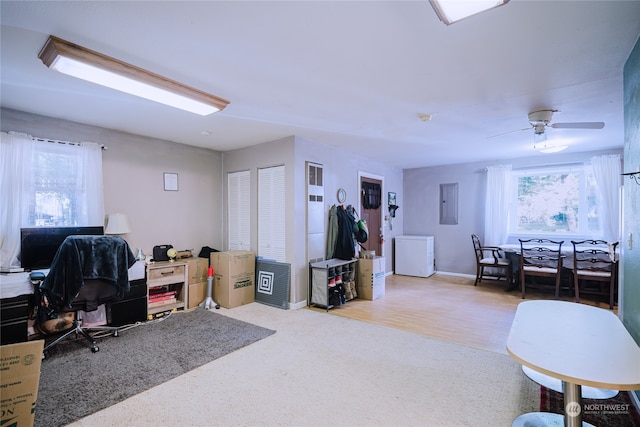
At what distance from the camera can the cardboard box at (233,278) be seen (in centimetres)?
426

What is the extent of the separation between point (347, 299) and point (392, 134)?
98.8 inches

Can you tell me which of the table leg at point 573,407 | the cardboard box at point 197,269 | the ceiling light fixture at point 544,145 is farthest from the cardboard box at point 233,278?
the ceiling light fixture at point 544,145

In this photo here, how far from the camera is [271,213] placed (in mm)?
4496

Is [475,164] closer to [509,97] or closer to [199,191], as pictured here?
[509,97]

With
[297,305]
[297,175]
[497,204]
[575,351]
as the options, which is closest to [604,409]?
[575,351]

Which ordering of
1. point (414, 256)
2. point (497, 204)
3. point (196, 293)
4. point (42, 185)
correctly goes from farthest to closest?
point (414, 256)
point (497, 204)
point (196, 293)
point (42, 185)

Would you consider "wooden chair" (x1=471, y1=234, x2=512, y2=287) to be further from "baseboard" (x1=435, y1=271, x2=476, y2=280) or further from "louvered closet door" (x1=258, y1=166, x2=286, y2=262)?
"louvered closet door" (x1=258, y1=166, x2=286, y2=262)

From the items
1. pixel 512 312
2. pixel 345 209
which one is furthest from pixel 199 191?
pixel 512 312

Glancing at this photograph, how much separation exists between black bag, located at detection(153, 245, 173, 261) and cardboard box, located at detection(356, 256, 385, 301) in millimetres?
2918

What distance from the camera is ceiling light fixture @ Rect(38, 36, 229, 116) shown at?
6.54 feet

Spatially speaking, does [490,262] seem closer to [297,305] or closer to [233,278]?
[297,305]

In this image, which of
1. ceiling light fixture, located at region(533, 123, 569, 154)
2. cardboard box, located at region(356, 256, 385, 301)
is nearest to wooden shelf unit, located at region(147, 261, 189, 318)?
cardboard box, located at region(356, 256, 385, 301)

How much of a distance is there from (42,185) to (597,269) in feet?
24.0

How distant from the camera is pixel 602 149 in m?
5.09
